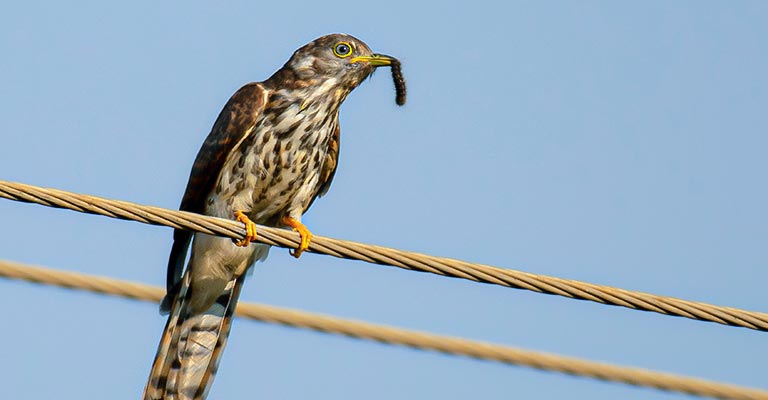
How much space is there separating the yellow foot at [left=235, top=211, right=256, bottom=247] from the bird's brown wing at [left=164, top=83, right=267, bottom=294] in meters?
0.33

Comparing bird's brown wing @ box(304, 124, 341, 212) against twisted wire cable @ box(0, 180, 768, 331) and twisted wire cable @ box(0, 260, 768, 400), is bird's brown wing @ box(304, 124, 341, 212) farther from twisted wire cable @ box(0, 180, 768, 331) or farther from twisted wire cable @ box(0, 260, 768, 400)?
twisted wire cable @ box(0, 180, 768, 331)

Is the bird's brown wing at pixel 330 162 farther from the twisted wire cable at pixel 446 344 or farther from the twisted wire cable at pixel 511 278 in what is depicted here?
the twisted wire cable at pixel 511 278

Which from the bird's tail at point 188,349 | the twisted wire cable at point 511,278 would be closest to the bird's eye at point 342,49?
the bird's tail at point 188,349

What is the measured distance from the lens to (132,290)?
260 inches

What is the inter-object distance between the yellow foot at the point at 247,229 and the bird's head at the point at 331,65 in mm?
984

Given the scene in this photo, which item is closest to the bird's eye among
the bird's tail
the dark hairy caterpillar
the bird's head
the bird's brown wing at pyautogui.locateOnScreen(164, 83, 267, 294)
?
the bird's head

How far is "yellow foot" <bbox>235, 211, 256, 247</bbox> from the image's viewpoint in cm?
568

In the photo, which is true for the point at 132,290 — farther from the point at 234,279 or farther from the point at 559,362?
the point at 559,362

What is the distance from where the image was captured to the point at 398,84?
7.93 metres

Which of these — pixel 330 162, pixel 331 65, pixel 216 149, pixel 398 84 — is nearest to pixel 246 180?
pixel 216 149

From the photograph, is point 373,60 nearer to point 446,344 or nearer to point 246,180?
point 246,180

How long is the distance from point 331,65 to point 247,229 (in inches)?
77.0

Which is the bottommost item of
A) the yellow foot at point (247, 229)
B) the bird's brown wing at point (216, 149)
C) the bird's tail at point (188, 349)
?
the bird's tail at point (188, 349)

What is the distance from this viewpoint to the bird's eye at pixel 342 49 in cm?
772
